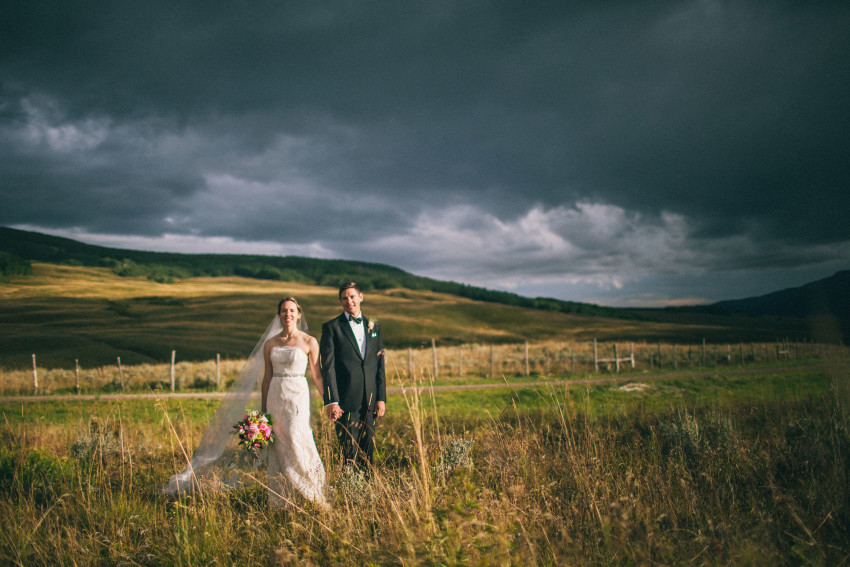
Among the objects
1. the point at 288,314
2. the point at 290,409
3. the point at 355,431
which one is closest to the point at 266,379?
the point at 290,409

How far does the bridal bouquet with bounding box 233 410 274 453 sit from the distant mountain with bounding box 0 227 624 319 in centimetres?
10239

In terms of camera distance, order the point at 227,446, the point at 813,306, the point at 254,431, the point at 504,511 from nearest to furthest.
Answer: the point at 504,511
the point at 254,431
the point at 227,446
the point at 813,306

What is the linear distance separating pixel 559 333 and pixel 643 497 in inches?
2788

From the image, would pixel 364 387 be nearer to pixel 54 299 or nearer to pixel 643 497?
pixel 643 497

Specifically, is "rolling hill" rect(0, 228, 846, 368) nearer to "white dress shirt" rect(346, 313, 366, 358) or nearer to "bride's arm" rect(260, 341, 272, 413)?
"bride's arm" rect(260, 341, 272, 413)

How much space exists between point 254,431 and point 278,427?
1.05 feet

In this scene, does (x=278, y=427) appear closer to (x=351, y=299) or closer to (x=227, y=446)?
(x=227, y=446)

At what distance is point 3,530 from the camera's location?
3812 millimetres

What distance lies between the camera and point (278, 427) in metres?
4.79

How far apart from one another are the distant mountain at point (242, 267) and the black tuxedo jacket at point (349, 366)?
102 meters

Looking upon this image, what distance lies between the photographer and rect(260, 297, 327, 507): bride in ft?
14.7

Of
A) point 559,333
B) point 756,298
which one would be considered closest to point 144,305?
point 559,333

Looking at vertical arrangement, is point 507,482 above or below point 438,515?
below

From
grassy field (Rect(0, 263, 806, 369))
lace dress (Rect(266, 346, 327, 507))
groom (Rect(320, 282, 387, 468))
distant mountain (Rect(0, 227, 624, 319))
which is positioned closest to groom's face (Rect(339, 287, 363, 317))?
groom (Rect(320, 282, 387, 468))
